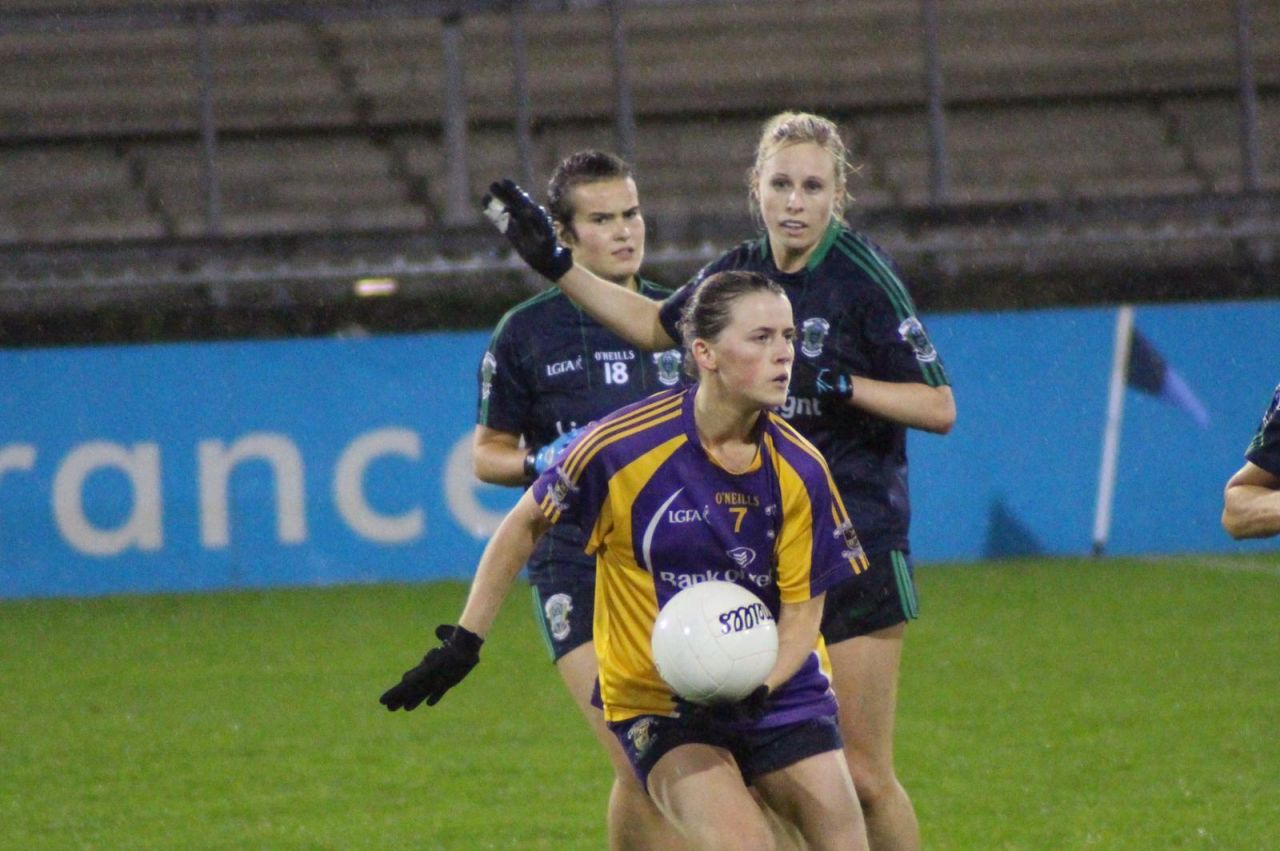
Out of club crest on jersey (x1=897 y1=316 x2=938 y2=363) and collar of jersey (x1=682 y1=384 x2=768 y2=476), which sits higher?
club crest on jersey (x1=897 y1=316 x2=938 y2=363)

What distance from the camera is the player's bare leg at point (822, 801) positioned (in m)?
3.97

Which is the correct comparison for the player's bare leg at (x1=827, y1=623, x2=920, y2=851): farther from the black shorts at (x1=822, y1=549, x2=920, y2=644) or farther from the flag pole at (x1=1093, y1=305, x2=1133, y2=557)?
the flag pole at (x1=1093, y1=305, x2=1133, y2=557)

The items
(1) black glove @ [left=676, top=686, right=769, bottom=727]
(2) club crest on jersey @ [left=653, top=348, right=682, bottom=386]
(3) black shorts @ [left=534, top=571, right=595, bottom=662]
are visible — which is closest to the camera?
(1) black glove @ [left=676, top=686, right=769, bottom=727]

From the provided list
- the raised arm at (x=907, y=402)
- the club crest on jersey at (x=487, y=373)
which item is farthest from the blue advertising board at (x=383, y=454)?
the raised arm at (x=907, y=402)

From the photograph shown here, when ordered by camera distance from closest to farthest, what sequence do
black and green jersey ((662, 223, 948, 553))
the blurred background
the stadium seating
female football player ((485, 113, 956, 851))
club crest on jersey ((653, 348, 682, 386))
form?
1. female football player ((485, 113, 956, 851))
2. black and green jersey ((662, 223, 948, 553))
3. club crest on jersey ((653, 348, 682, 386))
4. the blurred background
5. the stadium seating

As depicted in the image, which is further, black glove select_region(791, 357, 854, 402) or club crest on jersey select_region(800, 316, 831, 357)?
club crest on jersey select_region(800, 316, 831, 357)

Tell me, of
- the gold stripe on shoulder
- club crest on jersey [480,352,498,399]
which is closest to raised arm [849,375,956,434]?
the gold stripe on shoulder

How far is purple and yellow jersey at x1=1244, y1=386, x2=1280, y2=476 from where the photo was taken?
4.26 meters

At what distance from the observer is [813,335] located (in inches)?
186

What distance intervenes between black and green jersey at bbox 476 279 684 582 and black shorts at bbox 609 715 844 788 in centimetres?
142

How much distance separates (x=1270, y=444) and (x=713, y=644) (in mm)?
1473

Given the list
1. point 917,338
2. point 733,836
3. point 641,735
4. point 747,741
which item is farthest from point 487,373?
point 733,836

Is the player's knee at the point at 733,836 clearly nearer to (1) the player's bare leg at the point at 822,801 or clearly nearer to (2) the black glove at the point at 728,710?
(1) the player's bare leg at the point at 822,801

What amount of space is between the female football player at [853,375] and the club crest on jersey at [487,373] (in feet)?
2.96
